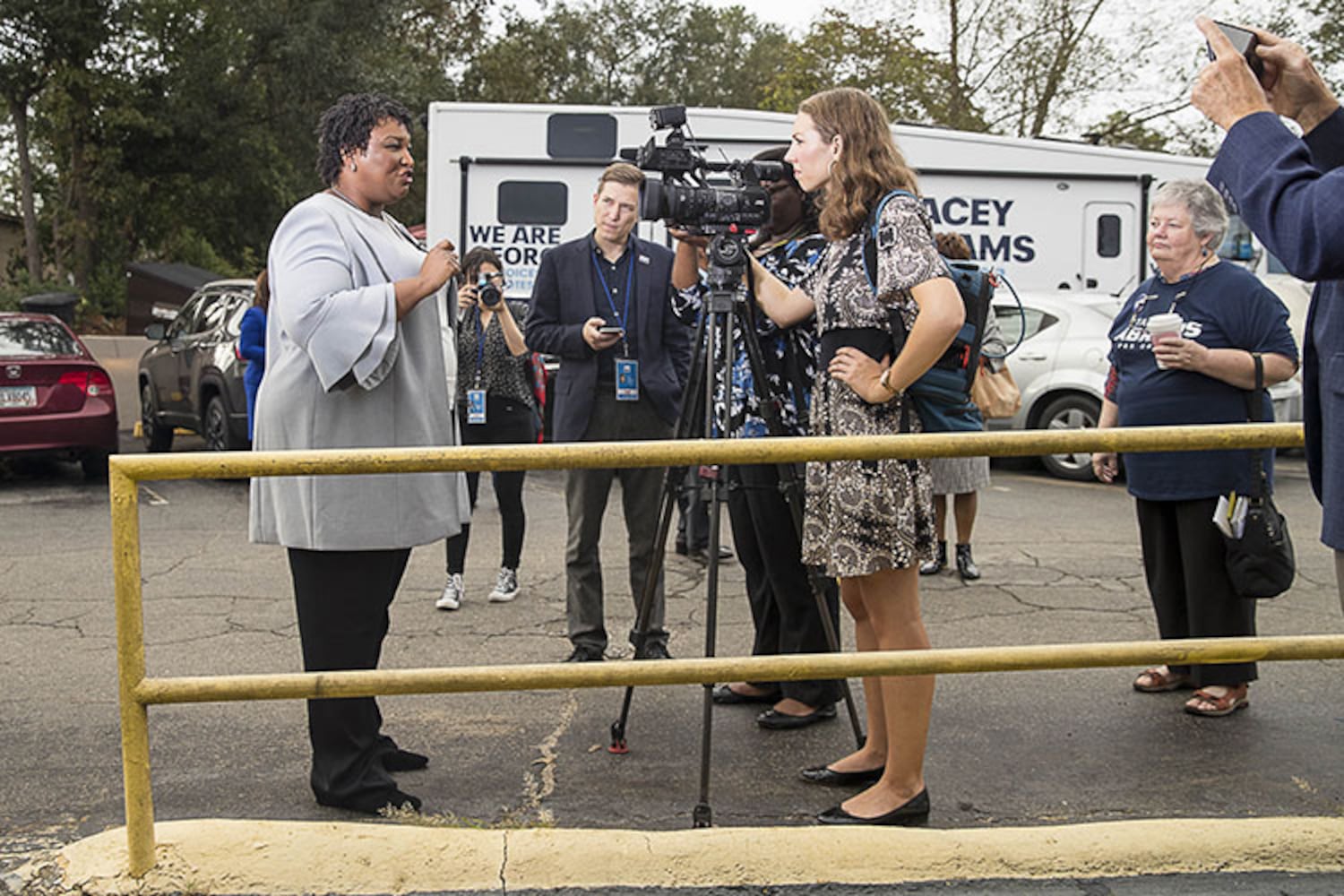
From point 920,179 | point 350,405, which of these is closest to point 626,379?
point 350,405

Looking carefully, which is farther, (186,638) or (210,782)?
(186,638)

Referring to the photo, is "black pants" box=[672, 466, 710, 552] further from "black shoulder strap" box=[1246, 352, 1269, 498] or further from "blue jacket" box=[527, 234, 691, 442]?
"black shoulder strap" box=[1246, 352, 1269, 498]

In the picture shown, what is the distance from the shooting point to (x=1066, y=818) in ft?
13.1

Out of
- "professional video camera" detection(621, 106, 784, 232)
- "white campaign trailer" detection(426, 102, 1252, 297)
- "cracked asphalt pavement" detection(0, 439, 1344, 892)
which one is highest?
"white campaign trailer" detection(426, 102, 1252, 297)

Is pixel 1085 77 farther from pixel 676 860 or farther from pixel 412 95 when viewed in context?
pixel 676 860

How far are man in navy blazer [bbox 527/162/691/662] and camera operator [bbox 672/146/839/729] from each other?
0.77 meters

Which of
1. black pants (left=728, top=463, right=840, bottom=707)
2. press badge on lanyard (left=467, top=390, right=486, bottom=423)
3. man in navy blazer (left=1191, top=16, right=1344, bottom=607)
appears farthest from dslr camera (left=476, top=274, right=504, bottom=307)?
man in navy blazer (left=1191, top=16, right=1344, bottom=607)

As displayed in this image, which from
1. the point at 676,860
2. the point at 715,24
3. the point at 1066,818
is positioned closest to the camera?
the point at 676,860

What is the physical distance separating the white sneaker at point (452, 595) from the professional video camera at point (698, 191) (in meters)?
3.07

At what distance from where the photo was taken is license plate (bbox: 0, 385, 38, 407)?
440 inches

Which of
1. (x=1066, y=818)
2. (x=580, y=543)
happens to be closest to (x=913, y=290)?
(x=1066, y=818)

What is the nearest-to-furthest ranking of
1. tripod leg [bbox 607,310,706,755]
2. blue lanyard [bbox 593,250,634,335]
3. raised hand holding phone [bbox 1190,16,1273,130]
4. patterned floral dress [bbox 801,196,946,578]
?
raised hand holding phone [bbox 1190,16,1273,130] → patterned floral dress [bbox 801,196,946,578] → tripod leg [bbox 607,310,706,755] → blue lanyard [bbox 593,250,634,335]

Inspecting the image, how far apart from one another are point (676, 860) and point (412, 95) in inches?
1171

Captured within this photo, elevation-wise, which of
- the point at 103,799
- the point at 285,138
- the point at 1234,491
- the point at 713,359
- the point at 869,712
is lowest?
the point at 103,799
